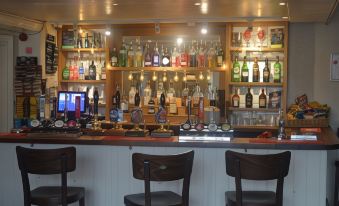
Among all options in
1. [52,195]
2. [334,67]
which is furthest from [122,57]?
[52,195]

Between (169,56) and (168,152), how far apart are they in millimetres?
3179

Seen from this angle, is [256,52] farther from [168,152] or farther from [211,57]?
[168,152]

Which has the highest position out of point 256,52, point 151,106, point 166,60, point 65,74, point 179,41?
point 179,41

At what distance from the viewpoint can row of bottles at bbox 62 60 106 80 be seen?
23.6ft

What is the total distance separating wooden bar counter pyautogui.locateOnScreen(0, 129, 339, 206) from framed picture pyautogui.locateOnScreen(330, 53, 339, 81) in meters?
2.49

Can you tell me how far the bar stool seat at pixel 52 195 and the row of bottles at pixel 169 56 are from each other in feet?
11.5

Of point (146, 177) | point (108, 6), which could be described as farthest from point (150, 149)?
point (108, 6)

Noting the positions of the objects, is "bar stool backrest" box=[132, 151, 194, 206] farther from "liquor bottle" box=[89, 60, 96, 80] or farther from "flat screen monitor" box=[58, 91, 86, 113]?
"liquor bottle" box=[89, 60, 96, 80]

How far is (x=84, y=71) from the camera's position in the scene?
287 inches

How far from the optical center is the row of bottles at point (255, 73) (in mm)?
6688

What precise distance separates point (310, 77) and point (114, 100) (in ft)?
9.33

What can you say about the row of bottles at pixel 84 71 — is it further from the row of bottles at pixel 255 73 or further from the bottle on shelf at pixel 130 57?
the row of bottles at pixel 255 73

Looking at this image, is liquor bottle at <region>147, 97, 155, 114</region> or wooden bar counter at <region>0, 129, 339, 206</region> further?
liquor bottle at <region>147, 97, 155, 114</region>

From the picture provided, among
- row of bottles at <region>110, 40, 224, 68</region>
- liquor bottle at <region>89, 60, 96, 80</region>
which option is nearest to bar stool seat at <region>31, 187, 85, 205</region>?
row of bottles at <region>110, 40, 224, 68</region>
